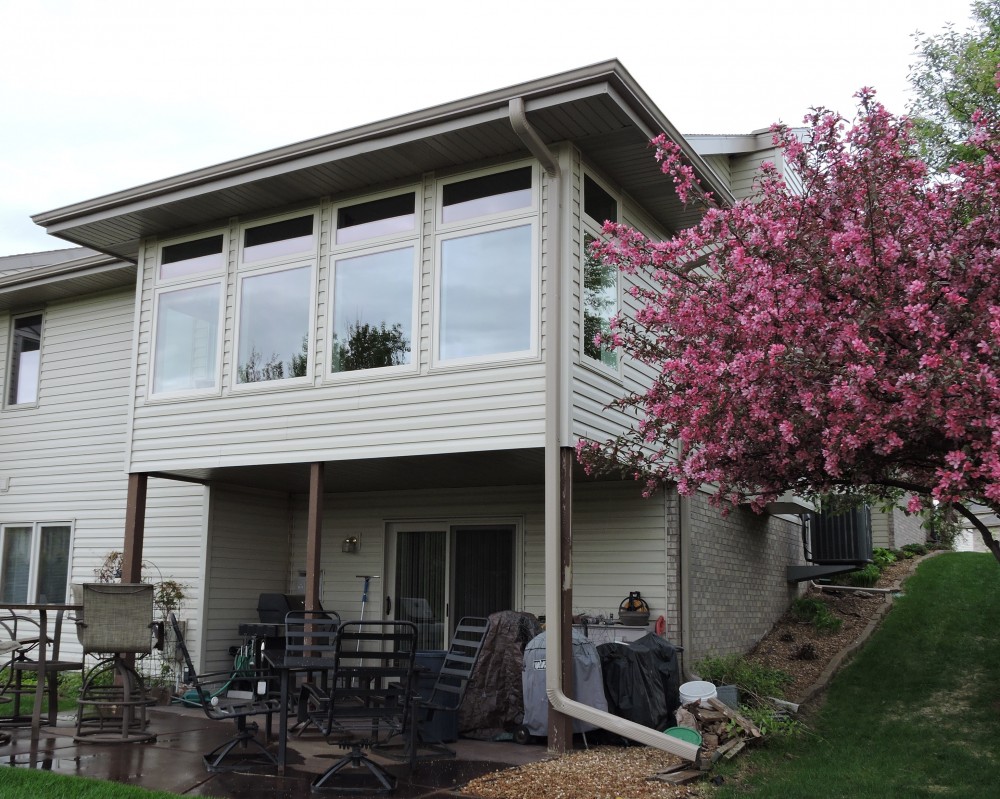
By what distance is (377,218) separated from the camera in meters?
8.88

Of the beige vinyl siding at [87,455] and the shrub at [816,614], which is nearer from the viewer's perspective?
the beige vinyl siding at [87,455]

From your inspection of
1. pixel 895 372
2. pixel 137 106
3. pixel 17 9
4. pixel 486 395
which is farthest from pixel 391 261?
pixel 137 106

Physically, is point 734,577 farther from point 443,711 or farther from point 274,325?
point 274,325

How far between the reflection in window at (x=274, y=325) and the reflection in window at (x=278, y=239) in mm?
206

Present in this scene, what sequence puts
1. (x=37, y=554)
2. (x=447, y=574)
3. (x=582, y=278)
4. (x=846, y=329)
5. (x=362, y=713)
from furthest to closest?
1. (x=37, y=554)
2. (x=447, y=574)
3. (x=582, y=278)
4. (x=362, y=713)
5. (x=846, y=329)

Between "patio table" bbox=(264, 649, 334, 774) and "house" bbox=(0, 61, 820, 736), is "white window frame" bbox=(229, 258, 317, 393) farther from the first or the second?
"patio table" bbox=(264, 649, 334, 774)

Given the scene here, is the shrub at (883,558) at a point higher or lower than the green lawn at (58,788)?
higher

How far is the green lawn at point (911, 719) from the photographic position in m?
6.75

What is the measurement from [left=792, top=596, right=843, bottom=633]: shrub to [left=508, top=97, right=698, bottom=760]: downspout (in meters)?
6.05

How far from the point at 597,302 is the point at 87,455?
24.1 ft

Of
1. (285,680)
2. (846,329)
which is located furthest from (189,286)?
(846,329)

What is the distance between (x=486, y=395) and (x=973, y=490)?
4.05 m

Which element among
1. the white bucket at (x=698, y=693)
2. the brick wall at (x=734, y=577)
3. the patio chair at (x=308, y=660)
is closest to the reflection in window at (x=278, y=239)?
the patio chair at (x=308, y=660)

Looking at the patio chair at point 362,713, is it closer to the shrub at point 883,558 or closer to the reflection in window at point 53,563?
the reflection in window at point 53,563
